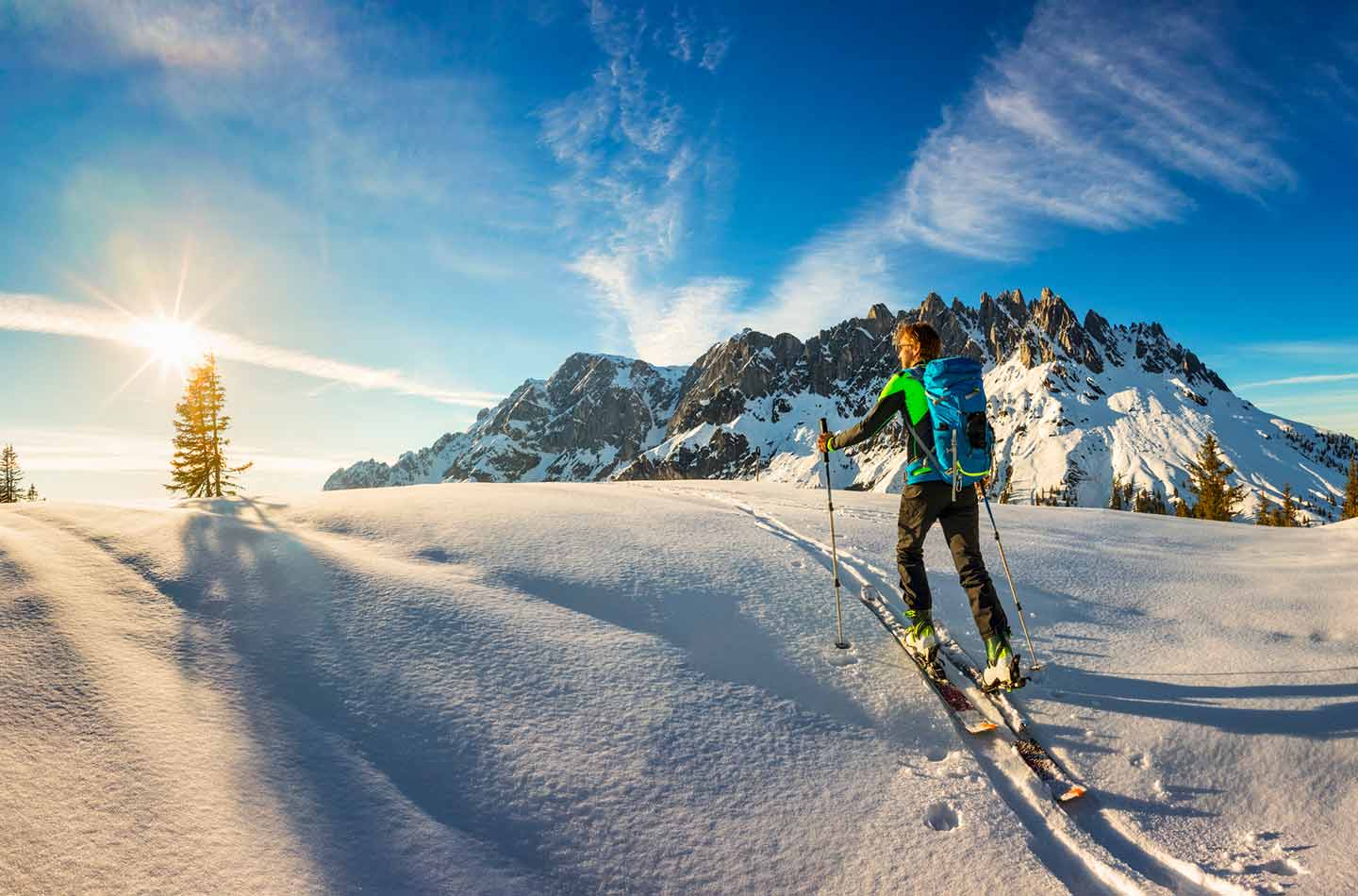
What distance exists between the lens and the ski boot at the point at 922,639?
196 inches

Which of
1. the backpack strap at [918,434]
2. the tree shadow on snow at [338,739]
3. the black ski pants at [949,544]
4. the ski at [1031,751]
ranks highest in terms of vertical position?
the backpack strap at [918,434]

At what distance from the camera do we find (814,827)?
3.17 meters

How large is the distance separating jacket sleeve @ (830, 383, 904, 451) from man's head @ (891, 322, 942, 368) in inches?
14.5

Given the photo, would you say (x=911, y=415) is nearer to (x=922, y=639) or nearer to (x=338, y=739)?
(x=922, y=639)

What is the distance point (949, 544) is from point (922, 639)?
2.97ft

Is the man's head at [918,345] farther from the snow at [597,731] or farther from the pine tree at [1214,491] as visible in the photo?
the pine tree at [1214,491]

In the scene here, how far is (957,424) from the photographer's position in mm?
5066

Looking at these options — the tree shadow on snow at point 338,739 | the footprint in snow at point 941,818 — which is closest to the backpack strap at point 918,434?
the footprint in snow at point 941,818

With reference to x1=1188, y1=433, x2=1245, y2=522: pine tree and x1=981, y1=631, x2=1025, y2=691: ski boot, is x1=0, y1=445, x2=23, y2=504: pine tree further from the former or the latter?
x1=1188, y1=433, x2=1245, y2=522: pine tree

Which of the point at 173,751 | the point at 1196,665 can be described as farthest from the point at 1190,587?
the point at 173,751

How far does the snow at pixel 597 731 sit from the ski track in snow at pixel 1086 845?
17 millimetres

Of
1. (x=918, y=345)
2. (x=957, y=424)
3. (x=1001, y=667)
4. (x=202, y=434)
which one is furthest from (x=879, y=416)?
(x=202, y=434)

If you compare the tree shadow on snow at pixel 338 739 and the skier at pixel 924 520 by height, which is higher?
the skier at pixel 924 520

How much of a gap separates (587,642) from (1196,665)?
18.1 ft
